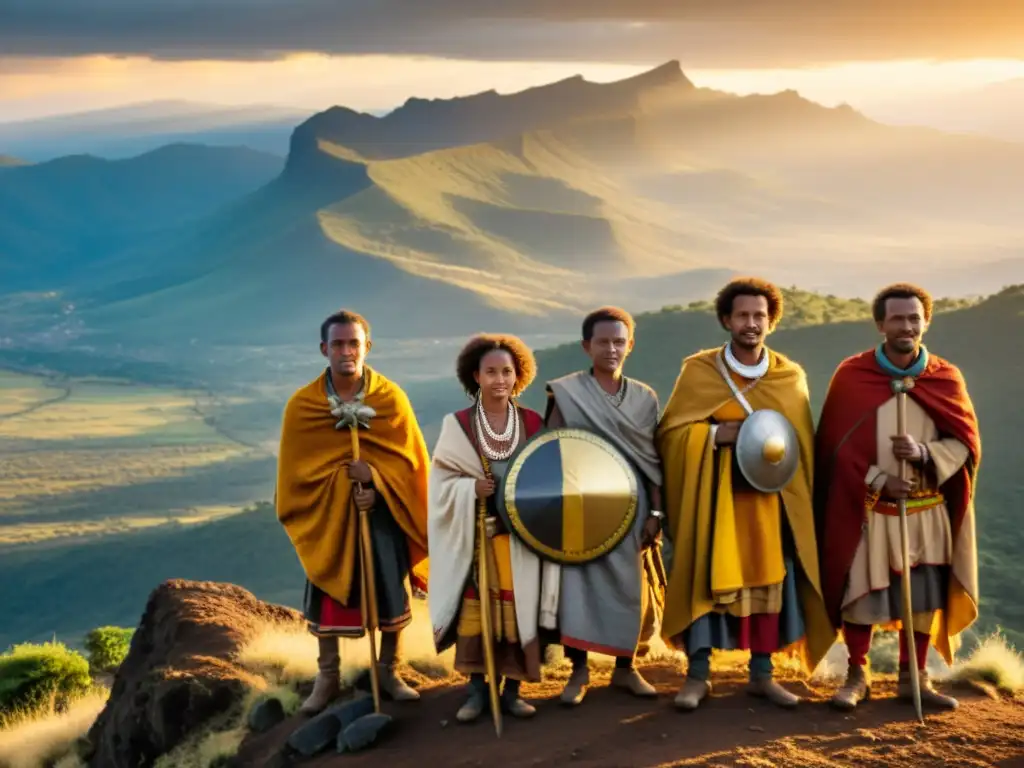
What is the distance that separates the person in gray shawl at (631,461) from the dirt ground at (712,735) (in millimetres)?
463

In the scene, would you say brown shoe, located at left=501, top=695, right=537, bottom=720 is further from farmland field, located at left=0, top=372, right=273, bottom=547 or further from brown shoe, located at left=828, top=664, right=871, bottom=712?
farmland field, located at left=0, top=372, right=273, bottom=547

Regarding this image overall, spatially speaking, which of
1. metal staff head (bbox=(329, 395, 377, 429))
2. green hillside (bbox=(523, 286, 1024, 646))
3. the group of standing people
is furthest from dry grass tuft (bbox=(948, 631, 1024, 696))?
green hillside (bbox=(523, 286, 1024, 646))

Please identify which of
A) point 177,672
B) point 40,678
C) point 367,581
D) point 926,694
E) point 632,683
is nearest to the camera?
point 926,694

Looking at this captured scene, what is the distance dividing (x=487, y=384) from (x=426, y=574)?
1.66 metres

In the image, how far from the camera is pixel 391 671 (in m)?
8.37

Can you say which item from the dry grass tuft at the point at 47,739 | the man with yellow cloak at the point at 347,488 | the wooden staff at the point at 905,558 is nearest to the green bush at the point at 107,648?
the dry grass tuft at the point at 47,739

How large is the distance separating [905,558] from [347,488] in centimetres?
339

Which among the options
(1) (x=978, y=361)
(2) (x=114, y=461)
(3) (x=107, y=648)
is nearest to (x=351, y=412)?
(3) (x=107, y=648)

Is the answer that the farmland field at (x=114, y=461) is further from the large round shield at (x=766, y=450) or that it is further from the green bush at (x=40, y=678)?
the large round shield at (x=766, y=450)

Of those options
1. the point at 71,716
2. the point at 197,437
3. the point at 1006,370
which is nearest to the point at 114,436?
the point at 197,437

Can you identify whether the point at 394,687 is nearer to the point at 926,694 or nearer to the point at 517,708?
the point at 517,708

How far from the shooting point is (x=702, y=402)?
7.49m

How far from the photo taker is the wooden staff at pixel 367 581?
7.93m

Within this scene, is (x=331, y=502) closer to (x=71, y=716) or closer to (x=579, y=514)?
(x=579, y=514)
